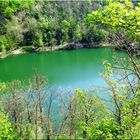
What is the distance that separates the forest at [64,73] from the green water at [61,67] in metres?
2.12

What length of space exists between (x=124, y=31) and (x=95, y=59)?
6102cm

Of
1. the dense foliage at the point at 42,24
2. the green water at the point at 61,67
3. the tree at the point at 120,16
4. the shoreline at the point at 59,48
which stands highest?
the dense foliage at the point at 42,24

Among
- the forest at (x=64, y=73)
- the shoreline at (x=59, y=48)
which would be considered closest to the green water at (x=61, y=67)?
the forest at (x=64, y=73)

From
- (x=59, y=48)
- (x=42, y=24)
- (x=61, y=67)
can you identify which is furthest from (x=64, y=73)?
(x=42, y=24)

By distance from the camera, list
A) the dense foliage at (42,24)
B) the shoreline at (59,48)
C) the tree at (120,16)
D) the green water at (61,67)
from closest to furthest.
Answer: the tree at (120,16), the green water at (61,67), the shoreline at (59,48), the dense foliage at (42,24)

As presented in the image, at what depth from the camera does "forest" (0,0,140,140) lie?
24.0 ft

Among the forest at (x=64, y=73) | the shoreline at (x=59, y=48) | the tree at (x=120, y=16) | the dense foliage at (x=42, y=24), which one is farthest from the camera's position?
the dense foliage at (x=42, y=24)

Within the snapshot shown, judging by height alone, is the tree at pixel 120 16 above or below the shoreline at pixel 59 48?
below

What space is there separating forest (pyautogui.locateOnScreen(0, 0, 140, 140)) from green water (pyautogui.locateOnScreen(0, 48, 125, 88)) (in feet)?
6.97

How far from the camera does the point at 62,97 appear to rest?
33406 mm

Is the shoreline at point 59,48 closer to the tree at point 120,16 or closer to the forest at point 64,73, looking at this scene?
the forest at point 64,73

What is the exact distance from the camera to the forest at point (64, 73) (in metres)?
7.32

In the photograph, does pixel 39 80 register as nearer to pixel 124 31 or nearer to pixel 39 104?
pixel 39 104

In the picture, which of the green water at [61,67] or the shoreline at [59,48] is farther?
the shoreline at [59,48]
